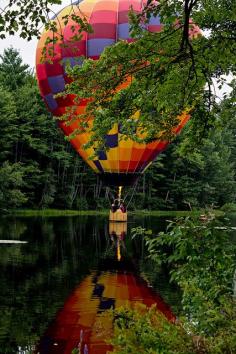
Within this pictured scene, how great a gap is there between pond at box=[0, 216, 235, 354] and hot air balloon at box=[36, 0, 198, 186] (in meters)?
6.88

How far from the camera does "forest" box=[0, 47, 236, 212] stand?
4144 centimetres

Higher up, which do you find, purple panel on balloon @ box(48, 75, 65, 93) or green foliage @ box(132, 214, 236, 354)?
purple panel on balloon @ box(48, 75, 65, 93)

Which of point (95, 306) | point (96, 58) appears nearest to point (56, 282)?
point (95, 306)

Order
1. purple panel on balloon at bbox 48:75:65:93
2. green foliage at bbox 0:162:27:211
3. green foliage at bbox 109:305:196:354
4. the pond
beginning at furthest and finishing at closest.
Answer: green foliage at bbox 0:162:27:211
purple panel on balloon at bbox 48:75:65:93
the pond
green foliage at bbox 109:305:196:354

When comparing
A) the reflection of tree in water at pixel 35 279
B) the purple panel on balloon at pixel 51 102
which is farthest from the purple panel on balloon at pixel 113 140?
the reflection of tree in water at pixel 35 279

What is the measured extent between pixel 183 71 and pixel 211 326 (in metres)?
3.58

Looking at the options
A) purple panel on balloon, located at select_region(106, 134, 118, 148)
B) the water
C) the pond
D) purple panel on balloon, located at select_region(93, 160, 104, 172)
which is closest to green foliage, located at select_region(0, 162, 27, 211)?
purple panel on balloon, located at select_region(93, 160, 104, 172)

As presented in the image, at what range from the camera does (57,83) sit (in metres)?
26.3

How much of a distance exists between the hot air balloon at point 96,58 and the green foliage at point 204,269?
60.7 feet

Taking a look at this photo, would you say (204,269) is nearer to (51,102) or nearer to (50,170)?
(51,102)

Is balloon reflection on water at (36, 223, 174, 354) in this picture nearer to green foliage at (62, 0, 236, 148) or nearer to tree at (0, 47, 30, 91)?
green foliage at (62, 0, 236, 148)

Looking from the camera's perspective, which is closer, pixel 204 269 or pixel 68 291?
pixel 204 269

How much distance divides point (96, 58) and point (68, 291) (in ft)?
50.0

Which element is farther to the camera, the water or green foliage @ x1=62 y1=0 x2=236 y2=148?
the water
